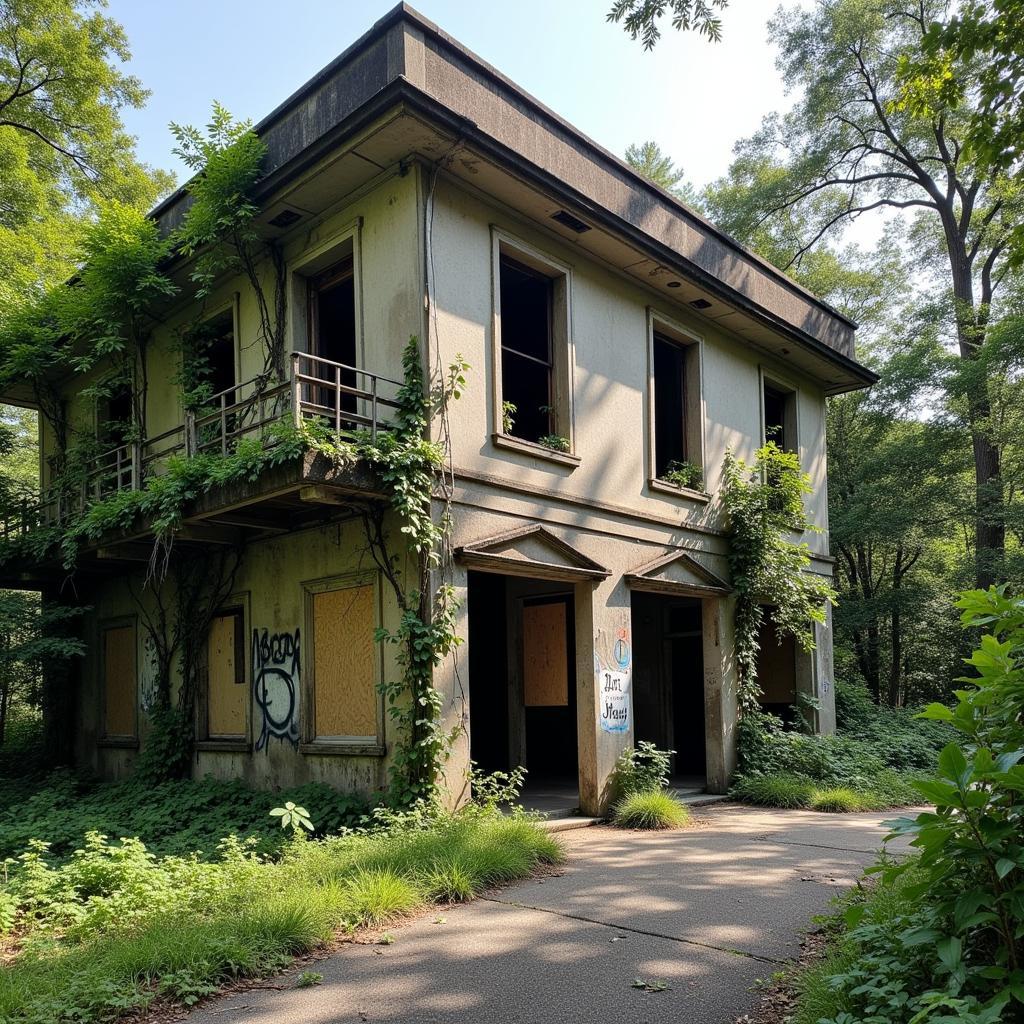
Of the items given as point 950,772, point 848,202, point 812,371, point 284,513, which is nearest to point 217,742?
point 284,513

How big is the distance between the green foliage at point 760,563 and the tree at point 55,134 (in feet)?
48.5

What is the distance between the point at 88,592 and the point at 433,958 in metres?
11.8

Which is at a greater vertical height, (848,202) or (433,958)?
(848,202)

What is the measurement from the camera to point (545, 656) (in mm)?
13008

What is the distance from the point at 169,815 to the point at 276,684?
191 cm

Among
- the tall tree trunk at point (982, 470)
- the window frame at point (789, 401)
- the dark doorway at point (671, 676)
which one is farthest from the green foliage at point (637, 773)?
the tall tree trunk at point (982, 470)

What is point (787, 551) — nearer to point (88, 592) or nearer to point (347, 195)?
point (347, 195)

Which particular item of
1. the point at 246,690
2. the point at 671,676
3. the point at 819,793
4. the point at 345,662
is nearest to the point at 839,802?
the point at 819,793

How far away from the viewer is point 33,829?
9625mm

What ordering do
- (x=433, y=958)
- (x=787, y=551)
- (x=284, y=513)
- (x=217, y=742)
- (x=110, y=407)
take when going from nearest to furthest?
(x=433, y=958) → (x=284, y=513) → (x=217, y=742) → (x=787, y=551) → (x=110, y=407)

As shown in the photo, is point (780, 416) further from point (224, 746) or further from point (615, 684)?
point (224, 746)

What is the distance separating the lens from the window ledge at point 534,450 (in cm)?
984

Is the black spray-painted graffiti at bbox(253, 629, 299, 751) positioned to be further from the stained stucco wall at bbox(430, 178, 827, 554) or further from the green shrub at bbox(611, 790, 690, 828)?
the green shrub at bbox(611, 790, 690, 828)

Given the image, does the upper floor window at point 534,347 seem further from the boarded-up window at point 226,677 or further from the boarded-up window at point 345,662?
the boarded-up window at point 226,677
